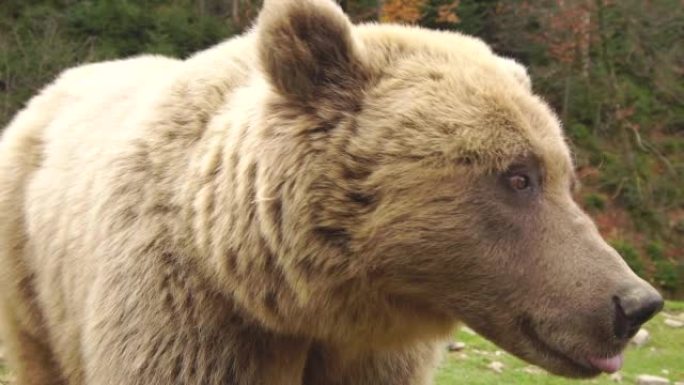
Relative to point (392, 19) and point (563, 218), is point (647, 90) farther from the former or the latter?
point (563, 218)

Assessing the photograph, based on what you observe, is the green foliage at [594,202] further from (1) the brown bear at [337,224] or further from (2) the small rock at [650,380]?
(1) the brown bear at [337,224]

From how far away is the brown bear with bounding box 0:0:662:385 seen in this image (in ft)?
10.2

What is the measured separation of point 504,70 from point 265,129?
2.89 ft

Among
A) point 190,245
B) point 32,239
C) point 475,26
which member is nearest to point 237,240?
point 190,245

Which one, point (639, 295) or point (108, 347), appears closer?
point (639, 295)

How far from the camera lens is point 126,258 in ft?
11.6

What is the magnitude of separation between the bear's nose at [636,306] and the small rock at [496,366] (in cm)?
574

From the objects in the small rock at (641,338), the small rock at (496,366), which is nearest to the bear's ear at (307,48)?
the small rock at (496,366)

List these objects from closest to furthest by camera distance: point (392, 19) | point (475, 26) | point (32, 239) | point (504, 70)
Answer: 1. point (504, 70)
2. point (32, 239)
3. point (392, 19)
4. point (475, 26)

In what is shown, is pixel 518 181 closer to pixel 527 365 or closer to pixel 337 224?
pixel 337 224

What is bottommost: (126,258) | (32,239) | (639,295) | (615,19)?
(615,19)

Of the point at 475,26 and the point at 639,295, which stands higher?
the point at 639,295

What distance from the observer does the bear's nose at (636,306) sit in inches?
114

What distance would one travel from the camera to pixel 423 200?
123 inches
